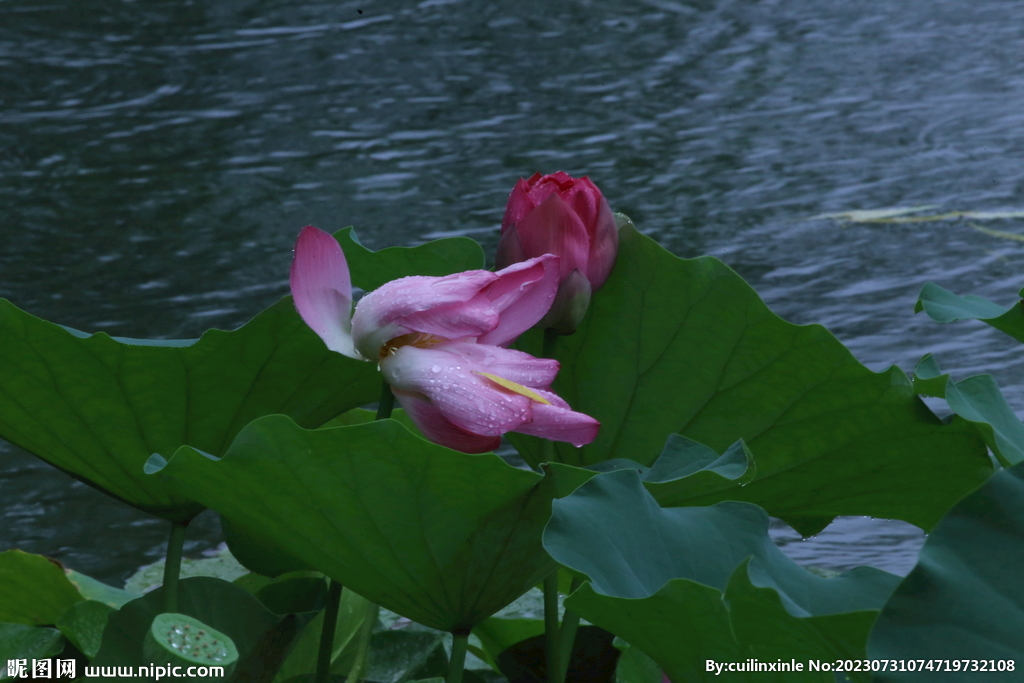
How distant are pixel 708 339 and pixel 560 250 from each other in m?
0.11

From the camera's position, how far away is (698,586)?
40 centimetres

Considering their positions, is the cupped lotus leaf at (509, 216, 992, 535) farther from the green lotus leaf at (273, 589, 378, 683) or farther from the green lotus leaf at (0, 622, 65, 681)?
the green lotus leaf at (0, 622, 65, 681)

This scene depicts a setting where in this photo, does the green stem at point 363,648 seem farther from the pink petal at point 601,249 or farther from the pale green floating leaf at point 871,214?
the pale green floating leaf at point 871,214

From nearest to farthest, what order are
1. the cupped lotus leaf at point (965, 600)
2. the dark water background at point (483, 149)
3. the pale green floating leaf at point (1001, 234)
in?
the cupped lotus leaf at point (965, 600) < the dark water background at point (483, 149) < the pale green floating leaf at point (1001, 234)

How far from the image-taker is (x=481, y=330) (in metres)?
0.51

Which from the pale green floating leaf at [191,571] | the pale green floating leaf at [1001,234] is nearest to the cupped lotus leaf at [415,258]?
the pale green floating leaf at [191,571]

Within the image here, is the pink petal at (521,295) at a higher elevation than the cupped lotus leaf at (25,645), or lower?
higher

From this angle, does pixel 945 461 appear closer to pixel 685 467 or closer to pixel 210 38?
pixel 685 467

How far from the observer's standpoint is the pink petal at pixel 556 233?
576 millimetres

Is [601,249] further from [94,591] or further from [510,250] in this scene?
[94,591]

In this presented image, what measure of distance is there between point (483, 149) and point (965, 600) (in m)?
2.19

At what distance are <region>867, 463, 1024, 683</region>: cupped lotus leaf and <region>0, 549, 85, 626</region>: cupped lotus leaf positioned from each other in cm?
55

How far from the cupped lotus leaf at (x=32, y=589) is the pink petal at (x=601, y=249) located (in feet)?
1.32

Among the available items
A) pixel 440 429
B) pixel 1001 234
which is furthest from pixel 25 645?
pixel 1001 234
